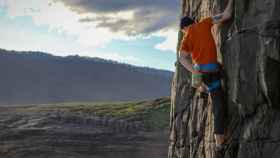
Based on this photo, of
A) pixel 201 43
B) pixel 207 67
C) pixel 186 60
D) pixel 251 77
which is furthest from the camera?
pixel 186 60

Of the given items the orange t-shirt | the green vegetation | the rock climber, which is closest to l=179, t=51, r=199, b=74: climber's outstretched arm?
the rock climber

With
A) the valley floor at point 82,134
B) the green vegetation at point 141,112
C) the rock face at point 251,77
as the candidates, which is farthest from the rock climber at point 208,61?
the green vegetation at point 141,112

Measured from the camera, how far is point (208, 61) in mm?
14867

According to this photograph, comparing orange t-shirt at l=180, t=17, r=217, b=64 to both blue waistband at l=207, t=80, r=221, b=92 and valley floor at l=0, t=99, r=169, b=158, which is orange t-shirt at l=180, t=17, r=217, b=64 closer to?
blue waistband at l=207, t=80, r=221, b=92

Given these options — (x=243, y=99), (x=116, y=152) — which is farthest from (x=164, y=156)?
(x=243, y=99)

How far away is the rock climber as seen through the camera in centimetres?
1484

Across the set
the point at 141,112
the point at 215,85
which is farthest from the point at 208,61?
the point at 141,112

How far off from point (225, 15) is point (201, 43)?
959 mm

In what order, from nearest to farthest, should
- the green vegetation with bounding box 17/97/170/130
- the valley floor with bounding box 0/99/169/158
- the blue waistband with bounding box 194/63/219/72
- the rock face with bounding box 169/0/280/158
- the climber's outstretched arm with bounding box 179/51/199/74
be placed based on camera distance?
1. the rock face with bounding box 169/0/280/158
2. the blue waistband with bounding box 194/63/219/72
3. the climber's outstretched arm with bounding box 179/51/199/74
4. the valley floor with bounding box 0/99/169/158
5. the green vegetation with bounding box 17/97/170/130

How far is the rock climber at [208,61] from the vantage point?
14.8 metres

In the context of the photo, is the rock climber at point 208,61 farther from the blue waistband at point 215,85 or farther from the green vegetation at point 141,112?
the green vegetation at point 141,112

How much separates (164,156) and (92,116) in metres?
16.7

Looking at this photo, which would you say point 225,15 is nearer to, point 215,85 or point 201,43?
point 201,43

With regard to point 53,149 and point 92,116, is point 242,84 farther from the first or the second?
point 92,116
